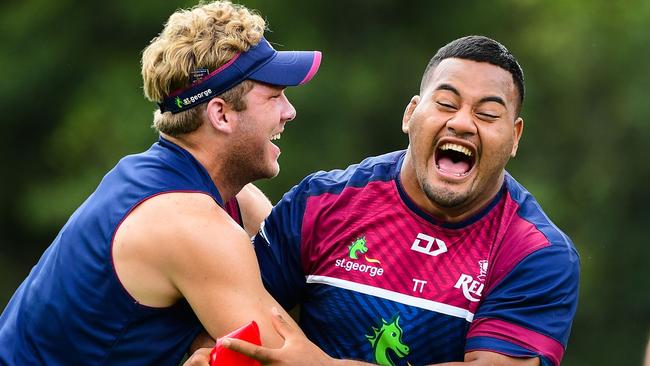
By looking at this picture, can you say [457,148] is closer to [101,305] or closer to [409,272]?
[409,272]

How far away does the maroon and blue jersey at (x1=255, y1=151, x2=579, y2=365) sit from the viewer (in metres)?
5.64

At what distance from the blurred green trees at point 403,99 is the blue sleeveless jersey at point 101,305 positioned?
12.0 meters

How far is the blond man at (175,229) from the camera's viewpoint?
5383mm

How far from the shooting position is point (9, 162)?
62.3 ft

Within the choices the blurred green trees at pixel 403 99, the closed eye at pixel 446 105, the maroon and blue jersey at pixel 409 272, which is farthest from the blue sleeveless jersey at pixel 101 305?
the blurred green trees at pixel 403 99

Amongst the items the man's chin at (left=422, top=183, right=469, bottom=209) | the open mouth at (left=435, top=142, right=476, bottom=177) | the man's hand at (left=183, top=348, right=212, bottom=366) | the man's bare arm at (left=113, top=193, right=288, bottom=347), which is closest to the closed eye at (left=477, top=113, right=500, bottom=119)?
the open mouth at (left=435, top=142, right=476, bottom=177)

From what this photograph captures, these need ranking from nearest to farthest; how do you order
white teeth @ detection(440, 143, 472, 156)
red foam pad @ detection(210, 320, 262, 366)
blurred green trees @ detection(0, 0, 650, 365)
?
red foam pad @ detection(210, 320, 262, 366), white teeth @ detection(440, 143, 472, 156), blurred green trees @ detection(0, 0, 650, 365)

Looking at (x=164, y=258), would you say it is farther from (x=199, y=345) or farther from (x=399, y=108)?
(x=399, y=108)

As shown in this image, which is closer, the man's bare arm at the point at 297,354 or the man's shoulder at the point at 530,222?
the man's bare arm at the point at 297,354

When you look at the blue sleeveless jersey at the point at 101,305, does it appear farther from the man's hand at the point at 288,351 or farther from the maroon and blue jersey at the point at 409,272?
the maroon and blue jersey at the point at 409,272

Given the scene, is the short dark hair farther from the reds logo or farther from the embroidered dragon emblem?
the embroidered dragon emblem

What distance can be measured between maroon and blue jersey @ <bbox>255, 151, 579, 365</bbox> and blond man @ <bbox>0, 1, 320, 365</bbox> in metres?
0.40

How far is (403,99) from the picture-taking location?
18188 mm

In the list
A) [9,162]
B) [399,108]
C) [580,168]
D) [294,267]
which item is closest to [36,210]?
[9,162]
